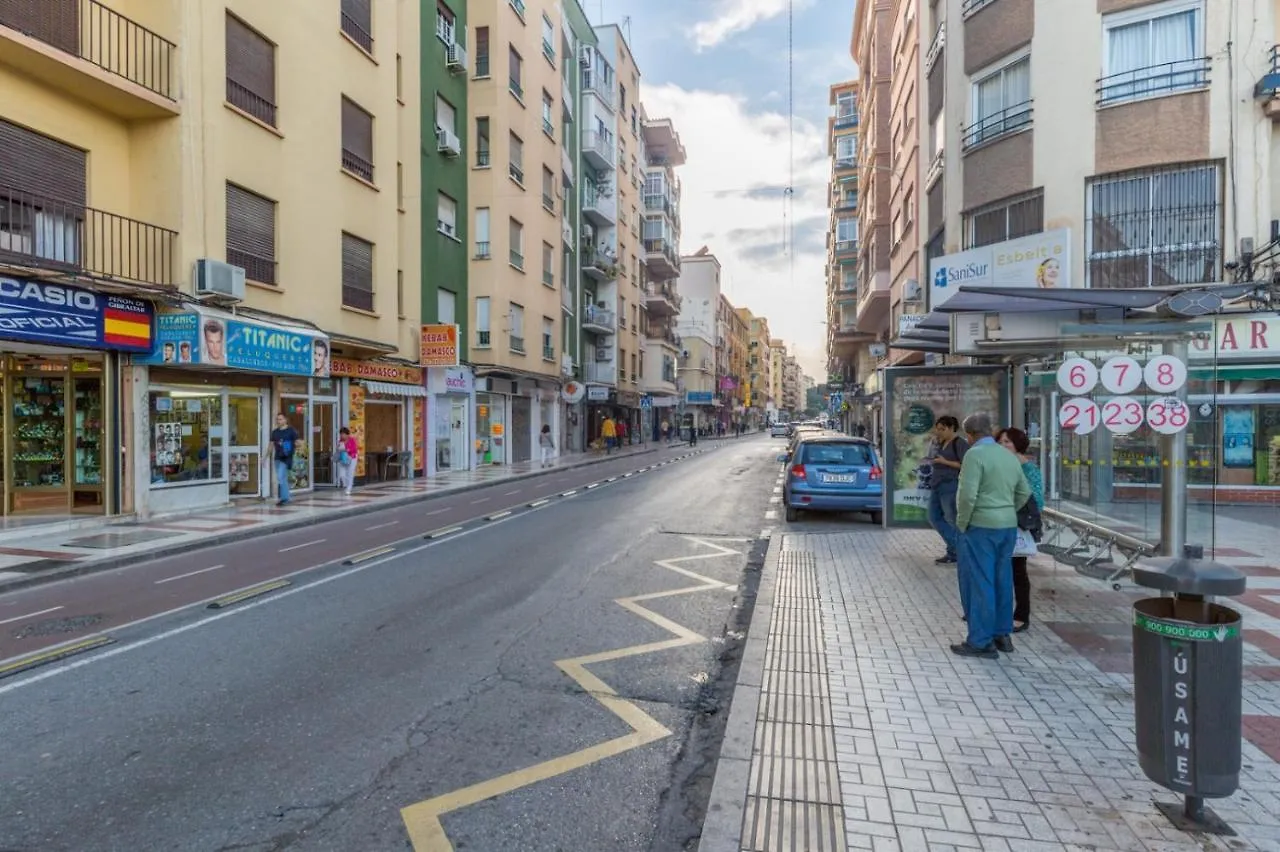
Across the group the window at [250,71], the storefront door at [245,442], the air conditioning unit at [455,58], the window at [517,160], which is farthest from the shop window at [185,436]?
the window at [517,160]

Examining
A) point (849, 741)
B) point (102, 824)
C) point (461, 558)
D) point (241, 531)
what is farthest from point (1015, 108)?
point (102, 824)

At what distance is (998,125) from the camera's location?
50.1 ft

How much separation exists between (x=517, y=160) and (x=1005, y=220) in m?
19.0

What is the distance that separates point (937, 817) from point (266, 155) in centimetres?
1710

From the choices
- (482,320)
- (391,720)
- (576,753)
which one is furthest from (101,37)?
(576,753)

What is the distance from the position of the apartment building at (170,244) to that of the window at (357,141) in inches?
5.1

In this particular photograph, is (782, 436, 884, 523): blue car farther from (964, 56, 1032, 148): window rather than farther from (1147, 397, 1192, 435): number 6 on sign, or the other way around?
(964, 56, 1032, 148): window

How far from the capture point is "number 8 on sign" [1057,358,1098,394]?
705 cm

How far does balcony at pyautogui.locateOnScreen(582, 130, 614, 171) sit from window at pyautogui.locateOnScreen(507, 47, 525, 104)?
9.57 metres

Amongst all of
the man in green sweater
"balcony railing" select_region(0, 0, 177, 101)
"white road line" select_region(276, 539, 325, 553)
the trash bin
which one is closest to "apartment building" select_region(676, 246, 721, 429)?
"balcony railing" select_region(0, 0, 177, 101)

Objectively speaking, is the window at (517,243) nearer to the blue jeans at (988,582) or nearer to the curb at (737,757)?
the curb at (737,757)

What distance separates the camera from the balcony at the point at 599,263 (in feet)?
128

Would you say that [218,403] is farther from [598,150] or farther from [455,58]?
[598,150]

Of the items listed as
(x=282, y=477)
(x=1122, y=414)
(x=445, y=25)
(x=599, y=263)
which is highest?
(x=445, y=25)
